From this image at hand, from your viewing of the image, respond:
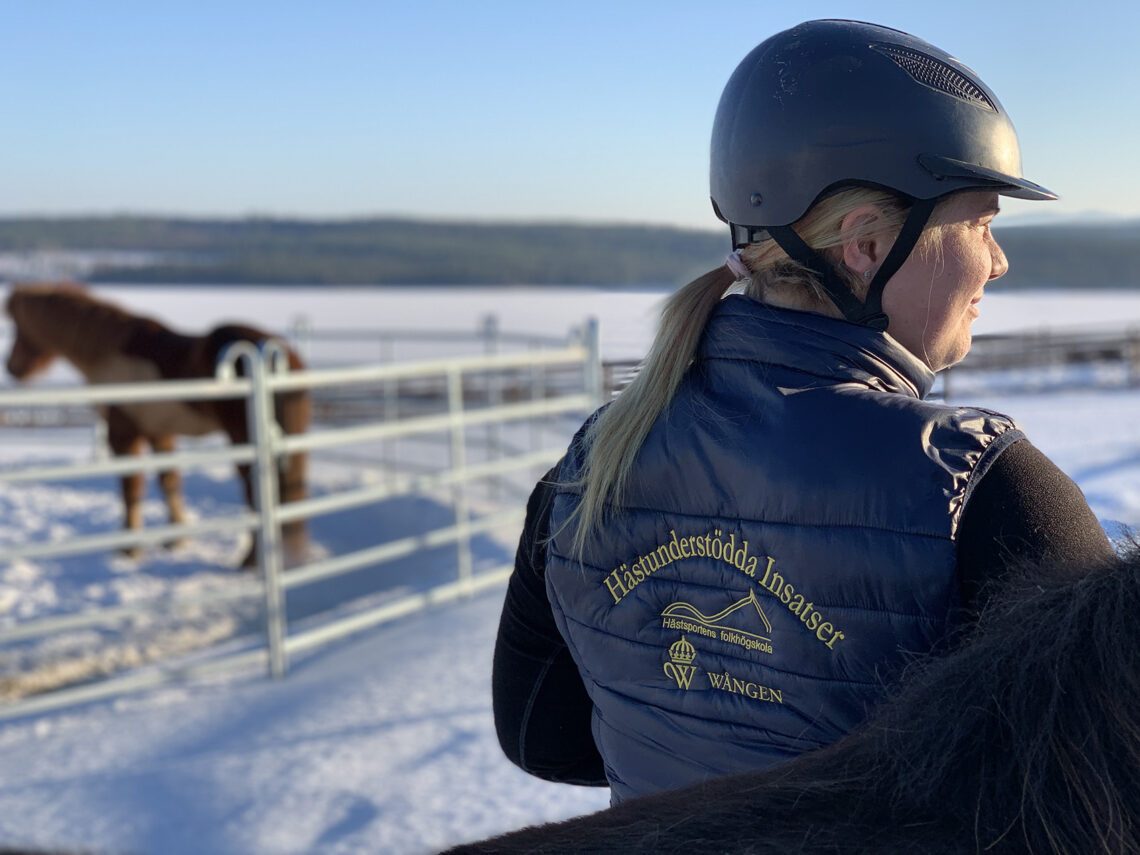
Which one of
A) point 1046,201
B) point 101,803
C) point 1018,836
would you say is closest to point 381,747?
point 101,803

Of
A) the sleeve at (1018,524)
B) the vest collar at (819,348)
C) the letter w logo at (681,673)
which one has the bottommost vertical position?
the letter w logo at (681,673)

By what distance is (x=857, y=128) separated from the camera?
38.4 inches

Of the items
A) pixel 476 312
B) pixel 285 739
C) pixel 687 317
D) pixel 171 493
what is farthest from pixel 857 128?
pixel 476 312

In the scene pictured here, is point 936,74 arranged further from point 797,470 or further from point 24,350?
point 24,350

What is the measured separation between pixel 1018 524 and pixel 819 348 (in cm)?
21

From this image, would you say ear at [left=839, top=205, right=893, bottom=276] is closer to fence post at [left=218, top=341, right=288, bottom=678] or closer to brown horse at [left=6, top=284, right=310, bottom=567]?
fence post at [left=218, top=341, right=288, bottom=678]

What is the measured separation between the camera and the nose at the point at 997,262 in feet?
3.15

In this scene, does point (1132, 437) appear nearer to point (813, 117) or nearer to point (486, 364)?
point (486, 364)

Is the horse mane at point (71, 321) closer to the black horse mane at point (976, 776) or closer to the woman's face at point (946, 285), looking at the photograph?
the woman's face at point (946, 285)

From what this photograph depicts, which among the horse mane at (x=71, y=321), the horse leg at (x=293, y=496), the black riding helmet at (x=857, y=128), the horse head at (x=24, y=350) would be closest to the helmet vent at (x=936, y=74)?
the black riding helmet at (x=857, y=128)

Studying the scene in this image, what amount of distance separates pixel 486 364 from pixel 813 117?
453 cm

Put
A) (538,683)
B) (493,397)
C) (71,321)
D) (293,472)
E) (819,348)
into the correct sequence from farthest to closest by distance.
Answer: (71,321) < (493,397) < (293,472) < (538,683) < (819,348)

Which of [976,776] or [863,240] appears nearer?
[976,776]

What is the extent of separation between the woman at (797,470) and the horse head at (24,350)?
8556 mm
